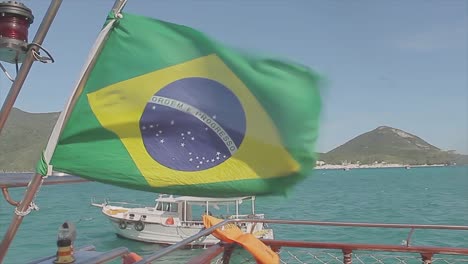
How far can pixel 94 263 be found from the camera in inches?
81.4

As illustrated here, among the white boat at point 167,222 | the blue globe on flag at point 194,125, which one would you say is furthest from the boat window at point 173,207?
the blue globe on flag at point 194,125

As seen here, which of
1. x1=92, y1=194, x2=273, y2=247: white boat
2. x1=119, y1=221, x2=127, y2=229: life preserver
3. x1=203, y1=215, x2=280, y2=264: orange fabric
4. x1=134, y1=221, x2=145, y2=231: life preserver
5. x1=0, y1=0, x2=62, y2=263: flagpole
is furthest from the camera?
x1=119, y1=221, x2=127, y2=229: life preserver

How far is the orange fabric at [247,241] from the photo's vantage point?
4.17 m

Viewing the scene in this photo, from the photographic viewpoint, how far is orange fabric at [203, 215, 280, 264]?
4173 millimetres

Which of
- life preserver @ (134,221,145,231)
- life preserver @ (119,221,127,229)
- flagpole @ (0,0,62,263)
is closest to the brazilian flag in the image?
flagpole @ (0,0,62,263)

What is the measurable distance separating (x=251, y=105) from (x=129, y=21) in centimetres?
87

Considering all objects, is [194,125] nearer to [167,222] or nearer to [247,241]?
[247,241]

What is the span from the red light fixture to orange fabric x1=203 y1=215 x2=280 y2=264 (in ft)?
8.50

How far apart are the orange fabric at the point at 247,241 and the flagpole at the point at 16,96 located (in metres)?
2.32

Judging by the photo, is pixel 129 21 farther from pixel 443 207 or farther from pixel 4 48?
pixel 443 207

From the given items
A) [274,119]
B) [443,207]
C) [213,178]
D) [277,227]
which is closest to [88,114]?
[213,178]

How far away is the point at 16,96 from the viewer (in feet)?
7.19

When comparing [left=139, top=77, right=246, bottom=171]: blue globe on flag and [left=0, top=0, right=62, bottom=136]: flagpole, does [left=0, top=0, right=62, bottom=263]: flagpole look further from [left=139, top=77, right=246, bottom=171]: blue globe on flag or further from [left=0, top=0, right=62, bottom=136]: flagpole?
[left=139, top=77, right=246, bottom=171]: blue globe on flag

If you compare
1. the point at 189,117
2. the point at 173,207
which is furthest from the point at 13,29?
the point at 173,207
